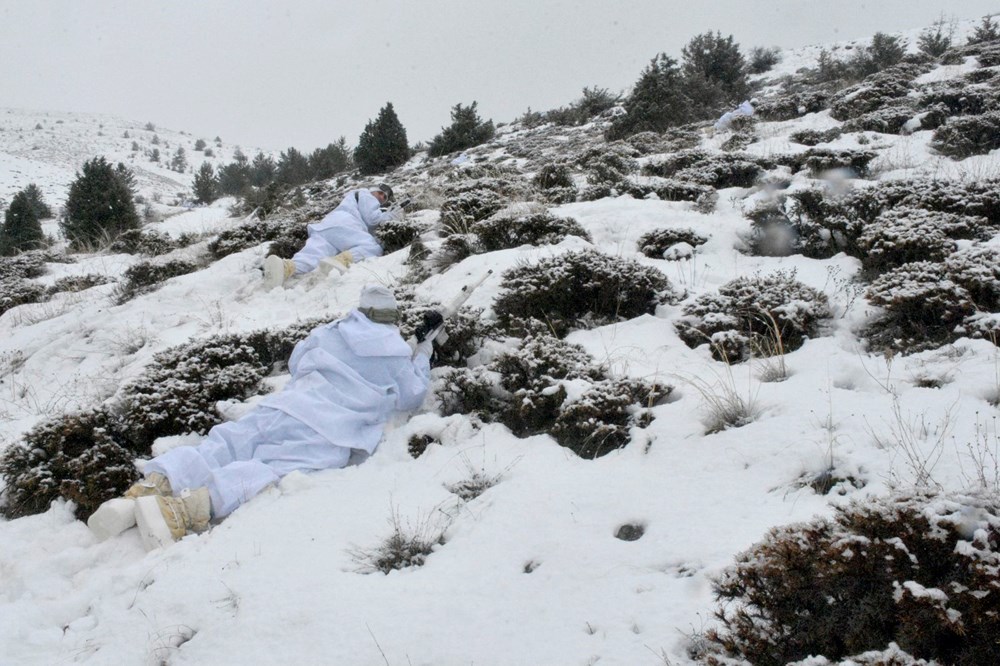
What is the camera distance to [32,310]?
274 inches

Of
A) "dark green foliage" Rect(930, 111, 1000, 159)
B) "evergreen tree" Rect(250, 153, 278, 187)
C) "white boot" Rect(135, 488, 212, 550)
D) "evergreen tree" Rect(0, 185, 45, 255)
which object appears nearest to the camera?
"white boot" Rect(135, 488, 212, 550)

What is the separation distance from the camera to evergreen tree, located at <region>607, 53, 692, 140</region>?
1284 cm

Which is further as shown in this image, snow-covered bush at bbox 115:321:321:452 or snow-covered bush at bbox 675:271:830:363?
snow-covered bush at bbox 115:321:321:452

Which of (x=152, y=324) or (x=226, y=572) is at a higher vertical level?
(x=152, y=324)

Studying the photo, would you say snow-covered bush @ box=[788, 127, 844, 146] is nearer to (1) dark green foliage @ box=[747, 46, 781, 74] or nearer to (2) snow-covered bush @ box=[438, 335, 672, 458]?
(2) snow-covered bush @ box=[438, 335, 672, 458]

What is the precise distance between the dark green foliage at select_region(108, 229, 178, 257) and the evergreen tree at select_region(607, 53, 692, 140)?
9.54m

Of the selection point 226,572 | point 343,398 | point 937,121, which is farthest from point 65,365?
point 937,121

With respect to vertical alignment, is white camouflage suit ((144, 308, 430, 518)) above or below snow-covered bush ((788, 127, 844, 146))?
below

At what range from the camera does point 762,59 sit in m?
20.2

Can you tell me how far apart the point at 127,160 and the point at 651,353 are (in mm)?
39115

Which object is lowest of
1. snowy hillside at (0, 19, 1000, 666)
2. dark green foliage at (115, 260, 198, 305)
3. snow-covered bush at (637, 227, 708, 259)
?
snowy hillside at (0, 19, 1000, 666)

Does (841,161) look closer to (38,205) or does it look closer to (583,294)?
(583,294)

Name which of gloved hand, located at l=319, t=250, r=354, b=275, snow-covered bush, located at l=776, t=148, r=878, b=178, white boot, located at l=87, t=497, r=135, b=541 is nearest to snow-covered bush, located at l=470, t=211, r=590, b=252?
gloved hand, located at l=319, t=250, r=354, b=275

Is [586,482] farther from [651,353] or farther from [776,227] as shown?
[776,227]
